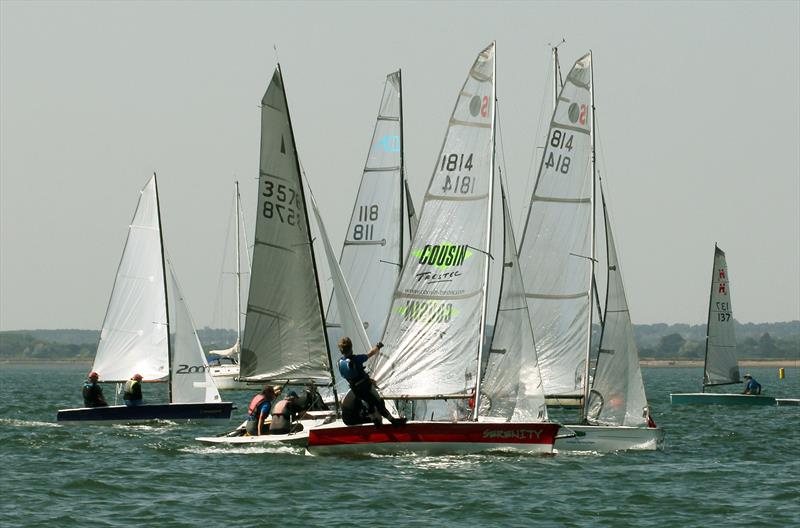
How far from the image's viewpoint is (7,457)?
95.8 feet

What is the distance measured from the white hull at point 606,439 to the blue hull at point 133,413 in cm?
1219

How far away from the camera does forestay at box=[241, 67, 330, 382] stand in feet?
98.4

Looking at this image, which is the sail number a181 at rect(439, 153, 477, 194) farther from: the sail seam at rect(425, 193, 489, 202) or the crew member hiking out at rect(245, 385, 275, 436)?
the crew member hiking out at rect(245, 385, 275, 436)

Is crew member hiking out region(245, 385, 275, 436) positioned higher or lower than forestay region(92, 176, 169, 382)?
lower

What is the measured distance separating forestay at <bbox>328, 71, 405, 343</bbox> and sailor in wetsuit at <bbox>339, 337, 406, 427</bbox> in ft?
29.6

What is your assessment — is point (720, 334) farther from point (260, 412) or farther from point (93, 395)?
point (260, 412)

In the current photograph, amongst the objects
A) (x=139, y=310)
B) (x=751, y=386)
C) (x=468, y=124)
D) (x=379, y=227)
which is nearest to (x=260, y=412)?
(x=468, y=124)

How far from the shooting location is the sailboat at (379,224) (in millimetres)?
36969

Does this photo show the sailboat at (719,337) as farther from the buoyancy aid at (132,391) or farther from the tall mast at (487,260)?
the tall mast at (487,260)

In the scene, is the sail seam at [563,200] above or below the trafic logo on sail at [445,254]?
above

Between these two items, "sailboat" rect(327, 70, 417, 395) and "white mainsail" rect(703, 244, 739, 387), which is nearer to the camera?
"sailboat" rect(327, 70, 417, 395)

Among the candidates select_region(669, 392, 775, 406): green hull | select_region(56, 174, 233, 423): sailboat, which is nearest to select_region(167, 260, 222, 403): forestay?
select_region(56, 174, 233, 423): sailboat

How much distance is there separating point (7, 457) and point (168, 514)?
896 centimetres

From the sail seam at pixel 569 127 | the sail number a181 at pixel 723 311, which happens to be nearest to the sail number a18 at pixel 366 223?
the sail seam at pixel 569 127
